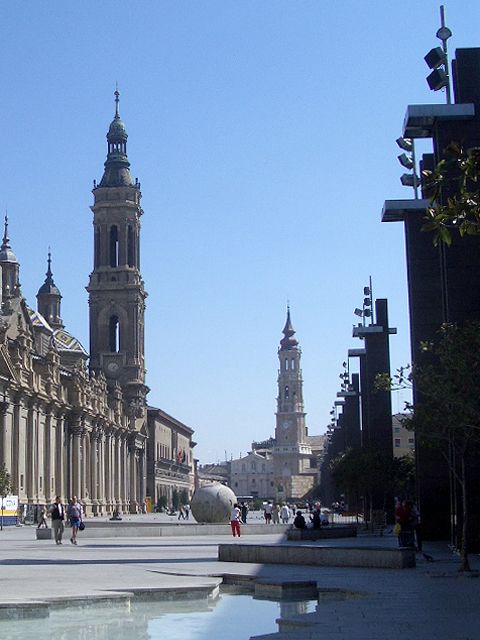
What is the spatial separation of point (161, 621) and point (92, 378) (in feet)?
303

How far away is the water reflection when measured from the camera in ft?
41.0

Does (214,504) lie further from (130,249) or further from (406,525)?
(130,249)

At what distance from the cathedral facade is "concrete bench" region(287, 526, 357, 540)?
118 feet

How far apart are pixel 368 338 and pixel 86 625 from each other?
36.7m

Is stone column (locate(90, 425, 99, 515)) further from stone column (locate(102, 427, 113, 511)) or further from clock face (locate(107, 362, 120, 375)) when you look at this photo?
clock face (locate(107, 362, 120, 375))

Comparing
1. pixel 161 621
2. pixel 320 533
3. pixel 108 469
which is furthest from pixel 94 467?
pixel 161 621

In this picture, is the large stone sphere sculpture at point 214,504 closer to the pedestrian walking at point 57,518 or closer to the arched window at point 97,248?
the pedestrian walking at point 57,518

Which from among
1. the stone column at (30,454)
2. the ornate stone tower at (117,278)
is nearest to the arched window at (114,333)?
the ornate stone tower at (117,278)

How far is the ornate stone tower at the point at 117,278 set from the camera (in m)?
120

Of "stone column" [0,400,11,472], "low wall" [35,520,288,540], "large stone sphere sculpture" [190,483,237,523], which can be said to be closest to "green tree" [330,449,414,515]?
"low wall" [35,520,288,540]

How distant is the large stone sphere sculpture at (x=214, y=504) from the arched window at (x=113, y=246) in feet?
244

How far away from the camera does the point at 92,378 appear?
105m

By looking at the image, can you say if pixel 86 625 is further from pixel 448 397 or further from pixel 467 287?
pixel 467 287

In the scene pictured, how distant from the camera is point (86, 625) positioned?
1331 centimetres
